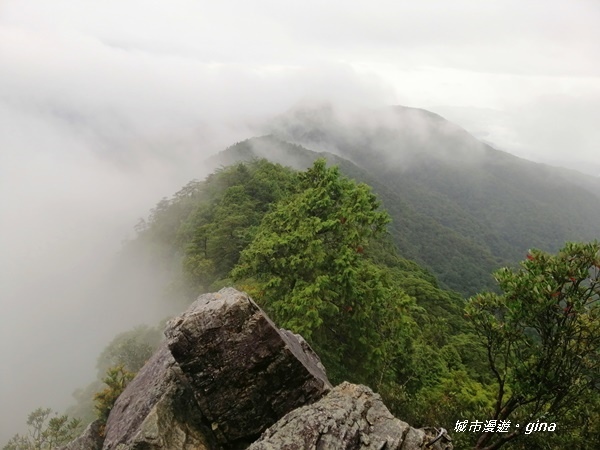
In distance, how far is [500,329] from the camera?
Answer: 12.0 meters

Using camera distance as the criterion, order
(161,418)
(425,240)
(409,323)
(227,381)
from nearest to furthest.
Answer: (227,381)
(161,418)
(409,323)
(425,240)

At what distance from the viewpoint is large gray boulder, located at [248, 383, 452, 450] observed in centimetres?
995

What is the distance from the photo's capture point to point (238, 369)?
39.3ft

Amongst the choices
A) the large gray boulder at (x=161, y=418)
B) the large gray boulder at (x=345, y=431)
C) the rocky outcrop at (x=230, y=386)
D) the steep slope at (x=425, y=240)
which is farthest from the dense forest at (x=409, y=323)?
the steep slope at (x=425, y=240)

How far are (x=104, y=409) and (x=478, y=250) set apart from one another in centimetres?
17300

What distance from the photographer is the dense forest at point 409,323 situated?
10.8 m

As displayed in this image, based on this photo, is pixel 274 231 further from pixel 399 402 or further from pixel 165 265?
pixel 165 265

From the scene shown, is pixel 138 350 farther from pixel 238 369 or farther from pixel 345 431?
pixel 345 431

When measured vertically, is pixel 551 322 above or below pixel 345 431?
above

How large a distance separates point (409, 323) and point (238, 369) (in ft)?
48.2

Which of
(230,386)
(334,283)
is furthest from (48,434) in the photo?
(230,386)

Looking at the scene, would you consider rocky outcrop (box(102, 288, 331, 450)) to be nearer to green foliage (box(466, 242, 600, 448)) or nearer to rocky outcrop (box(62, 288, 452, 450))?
rocky outcrop (box(62, 288, 452, 450))

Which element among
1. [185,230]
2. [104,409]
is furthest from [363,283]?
[185,230]

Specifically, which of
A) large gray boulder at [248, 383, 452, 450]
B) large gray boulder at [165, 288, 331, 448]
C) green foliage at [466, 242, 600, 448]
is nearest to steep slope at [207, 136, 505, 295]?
green foliage at [466, 242, 600, 448]
